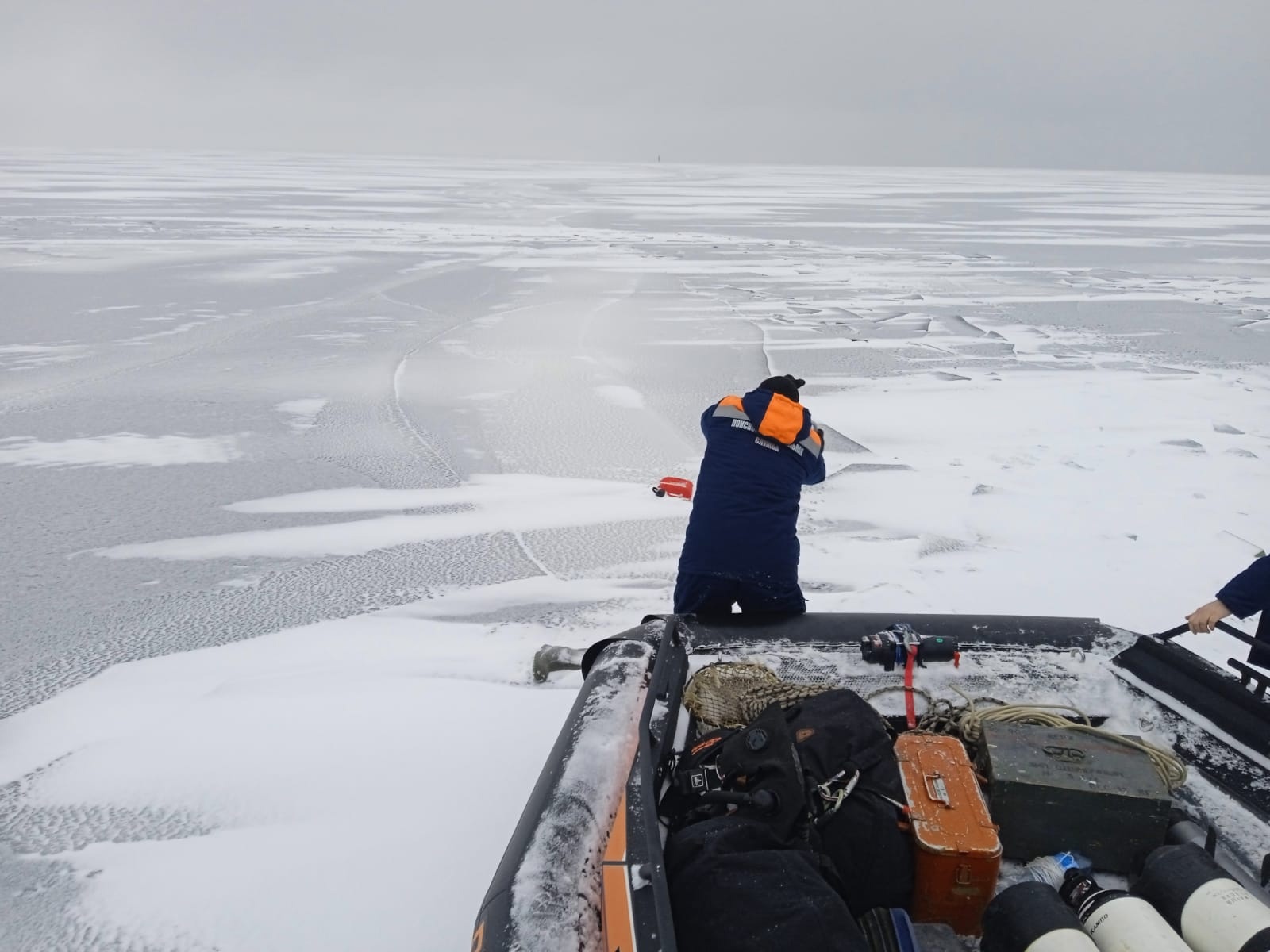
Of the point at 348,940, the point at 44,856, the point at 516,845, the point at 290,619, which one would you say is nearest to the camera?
the point at 516,845

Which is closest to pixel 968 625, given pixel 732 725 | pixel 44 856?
pixel 732 725

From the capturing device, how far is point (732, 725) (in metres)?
2.41

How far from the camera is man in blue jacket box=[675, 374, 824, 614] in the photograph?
3021 millimetres

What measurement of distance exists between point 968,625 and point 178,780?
91.4 inches

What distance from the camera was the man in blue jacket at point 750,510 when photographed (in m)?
3.02

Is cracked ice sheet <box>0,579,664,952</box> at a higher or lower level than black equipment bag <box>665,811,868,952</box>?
lower

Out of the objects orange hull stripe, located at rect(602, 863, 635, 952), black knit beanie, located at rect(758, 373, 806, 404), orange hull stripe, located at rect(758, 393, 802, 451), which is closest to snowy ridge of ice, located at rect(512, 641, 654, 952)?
orange hull stripe, located at rect(602, 863, 635, 952)

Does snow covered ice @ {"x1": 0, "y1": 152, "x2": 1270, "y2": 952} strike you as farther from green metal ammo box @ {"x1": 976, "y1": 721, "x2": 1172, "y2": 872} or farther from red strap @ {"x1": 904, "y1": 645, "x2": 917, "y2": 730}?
green metal ammo box @ {"x1": 976, "y1": 721, "x2": 1172, "y2": 872}

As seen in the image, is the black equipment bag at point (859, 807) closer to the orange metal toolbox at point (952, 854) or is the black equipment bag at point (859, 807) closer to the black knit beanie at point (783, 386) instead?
the orange metal toolbox at point (952, 854)

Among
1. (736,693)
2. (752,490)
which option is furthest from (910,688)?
(752,490)

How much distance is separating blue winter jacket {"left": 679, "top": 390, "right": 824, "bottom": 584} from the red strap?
524 mm

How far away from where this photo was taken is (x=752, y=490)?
3.03 m

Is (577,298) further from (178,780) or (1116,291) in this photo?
(178,780)

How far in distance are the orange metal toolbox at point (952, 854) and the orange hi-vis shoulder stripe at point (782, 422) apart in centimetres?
125
